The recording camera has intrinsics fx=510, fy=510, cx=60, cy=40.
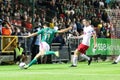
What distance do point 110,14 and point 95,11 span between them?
3.32 m

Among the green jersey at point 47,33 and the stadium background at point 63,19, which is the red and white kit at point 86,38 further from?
the green jersey at point 47,33

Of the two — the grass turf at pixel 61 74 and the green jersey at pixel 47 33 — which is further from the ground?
the green jersey at pixel 47 33

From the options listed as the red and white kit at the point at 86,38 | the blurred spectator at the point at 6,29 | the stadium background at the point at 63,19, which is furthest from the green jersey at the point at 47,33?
A: the blurred spectator at the point at 6,29

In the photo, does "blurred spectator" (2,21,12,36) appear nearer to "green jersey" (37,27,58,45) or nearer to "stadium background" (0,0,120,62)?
"stadium background" (0,0,120,62)

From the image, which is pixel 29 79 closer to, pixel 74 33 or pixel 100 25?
pixel 74 33

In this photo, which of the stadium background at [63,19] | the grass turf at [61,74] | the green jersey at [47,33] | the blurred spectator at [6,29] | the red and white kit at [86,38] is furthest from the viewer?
the stadium background at [63,19]

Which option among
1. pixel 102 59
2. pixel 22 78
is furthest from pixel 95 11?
pixel 22 78

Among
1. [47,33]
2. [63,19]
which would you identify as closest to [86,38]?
[47,33]

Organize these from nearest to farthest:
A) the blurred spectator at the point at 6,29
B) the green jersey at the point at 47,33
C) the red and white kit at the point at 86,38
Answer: the green jersey at the point at 47,33, the red and white kit at the point at 86,38, the blurred spectator at the point at 6,29

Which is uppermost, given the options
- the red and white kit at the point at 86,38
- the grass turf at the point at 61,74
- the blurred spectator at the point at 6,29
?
the blurred spectator at the point at 6,29

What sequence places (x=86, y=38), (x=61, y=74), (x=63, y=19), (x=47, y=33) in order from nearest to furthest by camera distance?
(x=61, y=74), (x=47, y=33), (x=86, y=38), (x=63, y=19)

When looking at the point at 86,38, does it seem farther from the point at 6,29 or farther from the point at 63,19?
the point at 63,19

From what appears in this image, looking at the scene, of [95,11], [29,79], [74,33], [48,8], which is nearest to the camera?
[29,79]

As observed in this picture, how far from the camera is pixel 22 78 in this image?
50.1 ft
